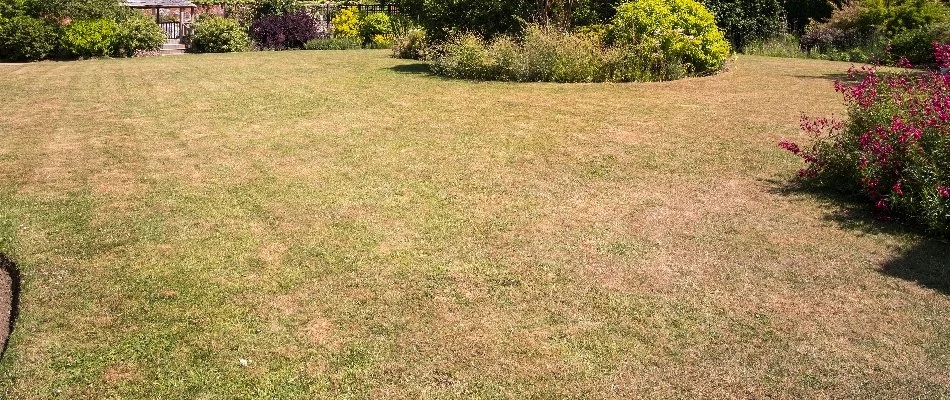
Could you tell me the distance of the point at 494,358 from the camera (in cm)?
442

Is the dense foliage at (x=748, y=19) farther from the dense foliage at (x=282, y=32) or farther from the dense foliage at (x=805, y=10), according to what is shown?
the dense foliage at (x=282, y=32)

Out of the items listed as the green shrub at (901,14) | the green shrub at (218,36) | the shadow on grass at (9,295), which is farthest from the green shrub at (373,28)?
the shadow on grass at (9,295)

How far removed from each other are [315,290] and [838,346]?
3.26m

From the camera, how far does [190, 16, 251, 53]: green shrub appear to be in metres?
22.2

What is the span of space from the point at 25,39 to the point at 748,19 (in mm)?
18122

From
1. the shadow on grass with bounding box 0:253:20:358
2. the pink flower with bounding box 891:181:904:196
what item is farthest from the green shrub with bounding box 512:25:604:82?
the shadow on grass with bounding box 0:253:20:358

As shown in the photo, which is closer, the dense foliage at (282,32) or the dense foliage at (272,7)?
the dense foliage at (282,32)

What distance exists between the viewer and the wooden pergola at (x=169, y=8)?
24625 mm

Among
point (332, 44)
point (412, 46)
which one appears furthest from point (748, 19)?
point (332, 44)

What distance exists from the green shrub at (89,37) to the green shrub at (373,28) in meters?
7.01

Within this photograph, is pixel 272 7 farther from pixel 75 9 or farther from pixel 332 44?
pixel 75 9

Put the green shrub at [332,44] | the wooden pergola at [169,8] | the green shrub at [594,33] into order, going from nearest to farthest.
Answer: the green shrub at [594,33]
the green shrub at [332,44]
the wooden pergola at [169,8]

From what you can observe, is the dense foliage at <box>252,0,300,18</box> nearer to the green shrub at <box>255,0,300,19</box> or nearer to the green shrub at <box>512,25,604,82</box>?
the green shrub at <box>255,0,300,19</box>

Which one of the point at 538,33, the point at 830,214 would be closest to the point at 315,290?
the point at 830,214
